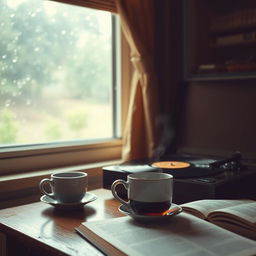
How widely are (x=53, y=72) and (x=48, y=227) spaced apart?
0.95m

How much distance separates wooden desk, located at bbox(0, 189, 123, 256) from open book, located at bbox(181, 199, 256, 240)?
21cm

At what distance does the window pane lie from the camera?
1.55m

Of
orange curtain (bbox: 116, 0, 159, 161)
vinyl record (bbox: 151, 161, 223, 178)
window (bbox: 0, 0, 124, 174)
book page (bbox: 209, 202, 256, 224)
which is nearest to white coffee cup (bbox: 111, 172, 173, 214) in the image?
book page (bbox: 209, 202, 256, 224)

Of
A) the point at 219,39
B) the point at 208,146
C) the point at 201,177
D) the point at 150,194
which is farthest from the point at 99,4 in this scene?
the point at 150,194

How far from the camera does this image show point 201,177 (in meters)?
1.11

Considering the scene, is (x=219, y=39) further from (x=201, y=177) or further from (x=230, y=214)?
(x=230, y=214)

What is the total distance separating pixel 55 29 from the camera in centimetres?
169

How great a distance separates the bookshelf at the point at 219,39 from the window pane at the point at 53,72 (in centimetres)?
39

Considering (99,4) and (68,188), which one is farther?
(99,4)

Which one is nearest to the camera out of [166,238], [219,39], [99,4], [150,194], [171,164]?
[166,238]

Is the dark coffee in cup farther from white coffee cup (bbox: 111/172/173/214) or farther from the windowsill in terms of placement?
the windowsill

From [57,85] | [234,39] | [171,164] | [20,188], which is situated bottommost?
[20,188]

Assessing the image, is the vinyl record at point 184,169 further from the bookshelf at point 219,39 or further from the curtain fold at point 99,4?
the curtain fold at point 99,4

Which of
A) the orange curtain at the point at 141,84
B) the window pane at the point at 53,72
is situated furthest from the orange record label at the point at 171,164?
the window pane at the point at 53,72
